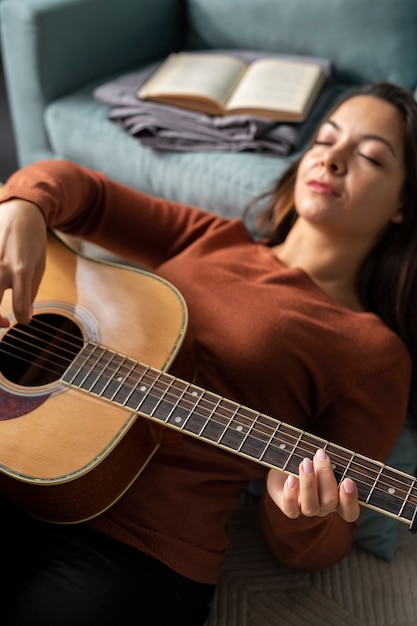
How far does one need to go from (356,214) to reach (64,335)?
51 centimetres

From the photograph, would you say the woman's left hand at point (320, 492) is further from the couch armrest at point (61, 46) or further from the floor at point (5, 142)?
the floor at point (5, 142)

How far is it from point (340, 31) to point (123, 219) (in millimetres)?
1202

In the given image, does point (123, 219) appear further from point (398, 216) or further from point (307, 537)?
point (307, 537)

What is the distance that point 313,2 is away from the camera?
1.83 meters

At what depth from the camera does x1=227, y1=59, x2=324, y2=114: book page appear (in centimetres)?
157

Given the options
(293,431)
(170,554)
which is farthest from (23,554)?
(293,431)

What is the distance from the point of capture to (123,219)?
1.07 meters

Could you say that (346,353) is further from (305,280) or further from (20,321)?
(20,321)

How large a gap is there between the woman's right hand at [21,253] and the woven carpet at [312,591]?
610 mm

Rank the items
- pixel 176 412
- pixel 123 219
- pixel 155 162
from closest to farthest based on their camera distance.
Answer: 1. pixel 176 412
2. pixel 123 219
3. pixel 155 162

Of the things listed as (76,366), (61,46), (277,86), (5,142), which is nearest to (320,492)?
(76,366)

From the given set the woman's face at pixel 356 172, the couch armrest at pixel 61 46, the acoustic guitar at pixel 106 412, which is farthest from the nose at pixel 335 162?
the couch armrest at pixel 61 46

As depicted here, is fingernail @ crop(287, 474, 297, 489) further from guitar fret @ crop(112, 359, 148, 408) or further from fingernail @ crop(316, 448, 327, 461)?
guitar fret @ crop(112, 359, 148, 408)

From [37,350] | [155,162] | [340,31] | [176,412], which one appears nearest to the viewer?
[176,412]
